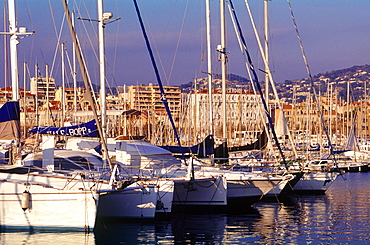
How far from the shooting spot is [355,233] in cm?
2027

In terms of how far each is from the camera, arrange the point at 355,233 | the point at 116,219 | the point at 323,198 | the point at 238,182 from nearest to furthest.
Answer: the point at 355,233 < the point at 116,219 < the point at 238,182 < the point at 323,198

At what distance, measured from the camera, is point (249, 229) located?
21.2m

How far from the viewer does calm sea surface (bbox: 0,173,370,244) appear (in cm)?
1883

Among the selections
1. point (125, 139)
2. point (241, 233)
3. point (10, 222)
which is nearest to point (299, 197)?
point (125, 139)

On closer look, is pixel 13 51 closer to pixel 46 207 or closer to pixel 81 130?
pixel 81 130

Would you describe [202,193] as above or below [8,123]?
below

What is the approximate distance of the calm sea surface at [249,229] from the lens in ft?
61.8

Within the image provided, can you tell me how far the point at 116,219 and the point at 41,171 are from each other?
3.08 m

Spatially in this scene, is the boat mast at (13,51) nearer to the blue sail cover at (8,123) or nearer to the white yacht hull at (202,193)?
the blue sail cover at (8,123)

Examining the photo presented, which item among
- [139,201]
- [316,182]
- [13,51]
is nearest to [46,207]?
[139,201]

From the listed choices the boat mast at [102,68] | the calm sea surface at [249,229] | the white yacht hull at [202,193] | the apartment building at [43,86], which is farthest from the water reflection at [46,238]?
the apartment building at [43,86]

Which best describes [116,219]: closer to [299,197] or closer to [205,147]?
[205,147]

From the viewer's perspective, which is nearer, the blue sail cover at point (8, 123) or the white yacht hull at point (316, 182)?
the blue sail cover at point (8, 123)

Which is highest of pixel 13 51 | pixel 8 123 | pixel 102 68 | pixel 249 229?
pixel 13 51
